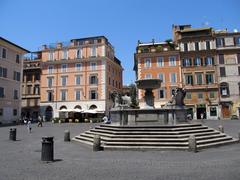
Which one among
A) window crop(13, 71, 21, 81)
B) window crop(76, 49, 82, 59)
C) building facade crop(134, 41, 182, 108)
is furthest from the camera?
window crop(76, 49, 82, 59)

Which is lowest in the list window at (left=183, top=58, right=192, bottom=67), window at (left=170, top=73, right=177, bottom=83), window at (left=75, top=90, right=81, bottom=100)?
window at (left=75, top=90, right=81, bottom=100)

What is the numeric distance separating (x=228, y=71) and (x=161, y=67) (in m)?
11.7

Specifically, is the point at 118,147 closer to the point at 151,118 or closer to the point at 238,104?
the point at 151,118

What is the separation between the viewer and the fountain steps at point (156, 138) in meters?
11.6

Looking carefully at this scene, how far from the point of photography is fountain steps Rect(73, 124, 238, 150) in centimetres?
1165

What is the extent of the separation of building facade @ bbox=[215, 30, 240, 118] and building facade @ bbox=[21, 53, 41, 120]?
3592 centimetres

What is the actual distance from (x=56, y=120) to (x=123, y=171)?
118 feet

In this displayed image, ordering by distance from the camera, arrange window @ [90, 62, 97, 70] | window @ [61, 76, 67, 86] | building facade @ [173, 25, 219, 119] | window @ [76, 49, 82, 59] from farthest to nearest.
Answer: window @ [61, 76, 67, 86]
window @ [76, 49, 82, 59]
window @ [90, 62, 97, 70]
building facade @ [173, 25, 219, 119]

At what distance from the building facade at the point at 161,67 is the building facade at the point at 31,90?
2190cm

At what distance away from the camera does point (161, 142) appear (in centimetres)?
1191

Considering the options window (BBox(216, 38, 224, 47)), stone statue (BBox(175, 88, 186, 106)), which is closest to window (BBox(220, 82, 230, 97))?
window (BBox(216, 38, 224, 47))

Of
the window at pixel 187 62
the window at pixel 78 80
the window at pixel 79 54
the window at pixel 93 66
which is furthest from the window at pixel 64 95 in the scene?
the window at pixel 187 62

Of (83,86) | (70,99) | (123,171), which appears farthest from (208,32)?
(123,171)

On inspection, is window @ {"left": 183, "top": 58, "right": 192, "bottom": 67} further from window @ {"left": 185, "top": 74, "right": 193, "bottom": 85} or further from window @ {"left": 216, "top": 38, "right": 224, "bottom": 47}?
window @ {"left": 216, "top": 38, "right": 224, "bottom": 47}
